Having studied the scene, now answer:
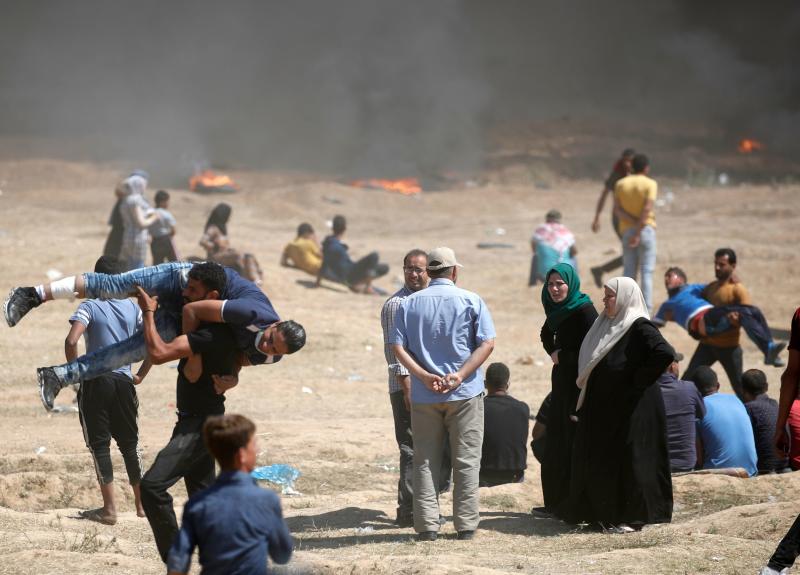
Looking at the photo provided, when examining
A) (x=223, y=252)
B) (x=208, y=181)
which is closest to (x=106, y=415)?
(x=223, y=252)

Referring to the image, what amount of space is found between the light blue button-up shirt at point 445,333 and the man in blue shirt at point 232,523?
2.72m

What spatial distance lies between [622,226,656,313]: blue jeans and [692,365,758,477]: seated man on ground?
207 inches

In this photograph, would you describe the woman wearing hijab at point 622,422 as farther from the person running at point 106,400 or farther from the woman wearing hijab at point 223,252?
the woman wearing hijab at point 223,252

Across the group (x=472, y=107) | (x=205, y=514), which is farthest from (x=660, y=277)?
(x=472, y=107)

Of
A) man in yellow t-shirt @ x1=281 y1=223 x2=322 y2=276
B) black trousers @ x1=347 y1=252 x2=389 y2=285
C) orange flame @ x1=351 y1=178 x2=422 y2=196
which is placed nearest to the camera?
black trousers @ x1=347 y1=252 x2=389 y2=285

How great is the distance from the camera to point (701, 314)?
10.8 meters

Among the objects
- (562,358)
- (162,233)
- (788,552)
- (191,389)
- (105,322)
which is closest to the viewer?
(788,552)

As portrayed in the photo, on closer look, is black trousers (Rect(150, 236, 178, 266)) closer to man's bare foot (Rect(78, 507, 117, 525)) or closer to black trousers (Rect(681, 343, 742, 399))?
black trousers (Rect(681, 343, 742, 399))

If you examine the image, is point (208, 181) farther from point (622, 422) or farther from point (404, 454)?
point (622, 422)

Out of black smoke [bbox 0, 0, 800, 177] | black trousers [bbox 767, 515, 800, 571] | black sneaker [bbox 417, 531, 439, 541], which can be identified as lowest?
black sneaker [bbox 417, 531, 439, 541]

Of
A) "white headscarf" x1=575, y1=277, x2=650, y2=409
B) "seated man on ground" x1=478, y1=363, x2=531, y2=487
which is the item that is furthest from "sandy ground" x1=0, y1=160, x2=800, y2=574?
"white headscarf" x1=575, y1=277, x2=650, y2=409

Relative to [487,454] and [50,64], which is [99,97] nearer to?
[50,64]

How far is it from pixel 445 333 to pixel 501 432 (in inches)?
68.4

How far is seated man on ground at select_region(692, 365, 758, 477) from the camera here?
880 centimetres
